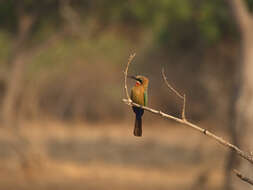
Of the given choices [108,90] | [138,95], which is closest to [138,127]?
[138,95]

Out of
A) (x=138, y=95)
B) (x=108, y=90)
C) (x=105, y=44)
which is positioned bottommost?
(x=138, y=95)

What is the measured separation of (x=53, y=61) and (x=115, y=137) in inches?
150

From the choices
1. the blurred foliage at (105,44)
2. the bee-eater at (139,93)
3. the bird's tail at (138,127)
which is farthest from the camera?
the blurred foliage at (105,44)

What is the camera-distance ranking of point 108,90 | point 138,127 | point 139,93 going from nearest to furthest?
point 138,127, point 139,93, point 108,90

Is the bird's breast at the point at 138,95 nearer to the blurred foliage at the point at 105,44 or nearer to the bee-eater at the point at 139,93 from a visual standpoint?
the bee-eater at the point at 139,93

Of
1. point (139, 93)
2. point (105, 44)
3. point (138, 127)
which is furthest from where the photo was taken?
point (105, 44)

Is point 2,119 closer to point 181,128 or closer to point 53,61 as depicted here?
point 53,61

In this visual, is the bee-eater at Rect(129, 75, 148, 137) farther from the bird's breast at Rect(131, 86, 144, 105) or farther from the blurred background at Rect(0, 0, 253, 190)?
the blurred background at Rect(0, 0, 253, 190)

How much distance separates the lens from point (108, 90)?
29656 millimetres

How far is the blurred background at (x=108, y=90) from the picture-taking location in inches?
653

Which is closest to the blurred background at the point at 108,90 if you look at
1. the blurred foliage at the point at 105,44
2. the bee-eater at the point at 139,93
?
the blurred foliage at the point at 105,44

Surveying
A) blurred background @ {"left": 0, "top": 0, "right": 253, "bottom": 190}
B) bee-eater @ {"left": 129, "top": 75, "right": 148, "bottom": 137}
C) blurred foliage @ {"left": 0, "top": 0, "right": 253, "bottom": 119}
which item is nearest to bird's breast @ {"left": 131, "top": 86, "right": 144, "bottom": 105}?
bee-eater @ {"left": 129, "top": 75, "right": 148, "bottom": 137}

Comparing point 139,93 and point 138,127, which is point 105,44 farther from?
point 138,127

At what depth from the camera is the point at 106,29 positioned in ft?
67.3
